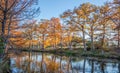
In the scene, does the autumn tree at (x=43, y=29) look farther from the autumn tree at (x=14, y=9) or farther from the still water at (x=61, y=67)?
the autumn tree at (x=14, y=9)

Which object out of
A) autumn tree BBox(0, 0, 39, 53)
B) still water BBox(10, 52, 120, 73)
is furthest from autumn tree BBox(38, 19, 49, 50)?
autumn tree BBox(0, 0, 39, 53)

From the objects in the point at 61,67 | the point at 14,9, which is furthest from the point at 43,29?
the point at 14,9

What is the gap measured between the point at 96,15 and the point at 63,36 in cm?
1268

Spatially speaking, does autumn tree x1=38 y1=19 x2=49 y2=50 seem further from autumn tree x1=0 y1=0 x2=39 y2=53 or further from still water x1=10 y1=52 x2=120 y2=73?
autumn tree x1=0 y1=0 x2=39 y2=53

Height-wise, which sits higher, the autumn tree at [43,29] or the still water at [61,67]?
the autumn tree at [43,29]

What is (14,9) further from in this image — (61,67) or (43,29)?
(43,29)

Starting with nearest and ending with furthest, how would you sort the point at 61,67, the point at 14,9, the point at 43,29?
the point at 14,9
the point at 61,67
the point at 43,29

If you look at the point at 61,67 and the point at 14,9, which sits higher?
the point at 14,9

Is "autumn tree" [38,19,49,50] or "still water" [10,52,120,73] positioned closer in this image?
"still water" [10,52,120,73]

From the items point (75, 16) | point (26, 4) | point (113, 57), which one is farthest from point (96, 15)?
point (26, 4)

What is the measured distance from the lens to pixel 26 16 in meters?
14.8

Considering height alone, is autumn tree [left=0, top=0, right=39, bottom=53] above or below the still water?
above

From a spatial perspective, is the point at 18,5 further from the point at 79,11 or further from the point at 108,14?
the point at 79,11

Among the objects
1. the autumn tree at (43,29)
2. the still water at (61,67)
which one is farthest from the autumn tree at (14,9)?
the autumn tree at (43,29)
